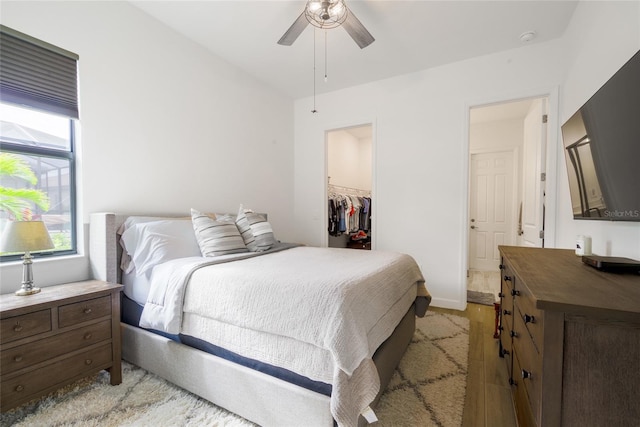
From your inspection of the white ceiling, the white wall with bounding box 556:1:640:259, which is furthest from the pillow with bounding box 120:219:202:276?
the white wall with bounding box 556:1:640:259

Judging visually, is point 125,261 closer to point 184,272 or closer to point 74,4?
point 184,272

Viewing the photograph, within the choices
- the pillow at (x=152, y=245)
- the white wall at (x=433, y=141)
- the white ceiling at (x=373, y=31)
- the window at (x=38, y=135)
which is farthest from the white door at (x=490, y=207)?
the window at (x=38, y=135)

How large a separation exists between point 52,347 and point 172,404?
714 mm

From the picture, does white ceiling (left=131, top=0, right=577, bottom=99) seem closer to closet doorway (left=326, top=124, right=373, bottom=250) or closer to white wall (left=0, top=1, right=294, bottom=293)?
white wall (left=0, top=1, right=294, bottom=293)

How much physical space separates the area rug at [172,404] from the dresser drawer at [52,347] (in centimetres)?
32

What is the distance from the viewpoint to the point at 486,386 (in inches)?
68.3

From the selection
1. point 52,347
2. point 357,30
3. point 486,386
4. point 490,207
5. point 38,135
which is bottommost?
point 486,386

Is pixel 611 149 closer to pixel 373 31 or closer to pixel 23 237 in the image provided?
pixel 373 31

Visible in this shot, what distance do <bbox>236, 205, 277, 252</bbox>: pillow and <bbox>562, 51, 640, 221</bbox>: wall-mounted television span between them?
7.37ft

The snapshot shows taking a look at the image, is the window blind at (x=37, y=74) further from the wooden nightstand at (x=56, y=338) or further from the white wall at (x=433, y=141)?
the white wall at (x=433, y=141)

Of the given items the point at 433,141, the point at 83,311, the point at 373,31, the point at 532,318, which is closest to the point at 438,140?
the point at 433,141

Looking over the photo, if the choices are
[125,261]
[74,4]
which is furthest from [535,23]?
[125,261]

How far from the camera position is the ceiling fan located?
1884 millimetres

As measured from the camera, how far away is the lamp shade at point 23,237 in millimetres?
1407
